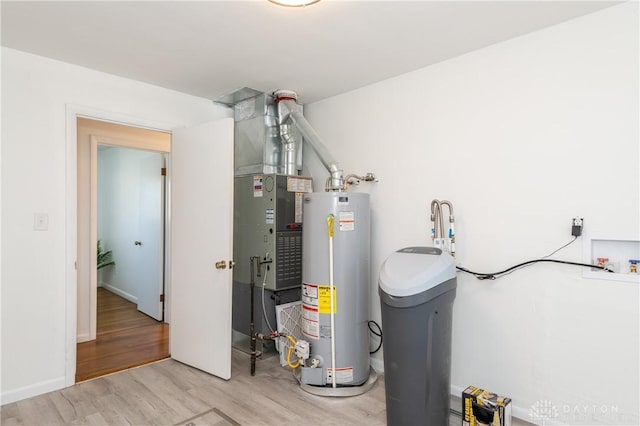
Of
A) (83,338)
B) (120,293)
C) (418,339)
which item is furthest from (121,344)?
(418,339)

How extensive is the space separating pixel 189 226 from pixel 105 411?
1.44 meters

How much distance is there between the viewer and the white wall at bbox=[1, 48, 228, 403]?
8.05 feet

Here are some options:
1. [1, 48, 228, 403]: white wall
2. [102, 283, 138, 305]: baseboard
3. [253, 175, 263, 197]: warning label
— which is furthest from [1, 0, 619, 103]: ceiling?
[102, 283, 138, 305]: baseboard

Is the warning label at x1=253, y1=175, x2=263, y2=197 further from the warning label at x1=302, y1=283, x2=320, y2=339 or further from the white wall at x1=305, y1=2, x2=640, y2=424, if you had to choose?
the white wall at x1=305, y1=2, x2=640, y2=424

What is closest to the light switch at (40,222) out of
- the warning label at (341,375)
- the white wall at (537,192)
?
the warning label at (341,375)

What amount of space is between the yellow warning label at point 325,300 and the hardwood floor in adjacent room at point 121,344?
167cm

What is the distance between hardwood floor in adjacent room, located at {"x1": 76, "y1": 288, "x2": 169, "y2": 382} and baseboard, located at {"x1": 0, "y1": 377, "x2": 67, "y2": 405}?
6.1 inches

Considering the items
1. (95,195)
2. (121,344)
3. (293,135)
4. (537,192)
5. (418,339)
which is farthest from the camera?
(95,195)

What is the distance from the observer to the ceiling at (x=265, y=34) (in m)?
1.96

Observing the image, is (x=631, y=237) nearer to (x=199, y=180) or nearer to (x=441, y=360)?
(x=441, y=360)

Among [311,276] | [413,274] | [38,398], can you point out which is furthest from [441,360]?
[38,398]

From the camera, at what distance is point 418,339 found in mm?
1969

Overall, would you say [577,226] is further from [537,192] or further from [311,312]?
[311,312]

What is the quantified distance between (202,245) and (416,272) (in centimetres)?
182
